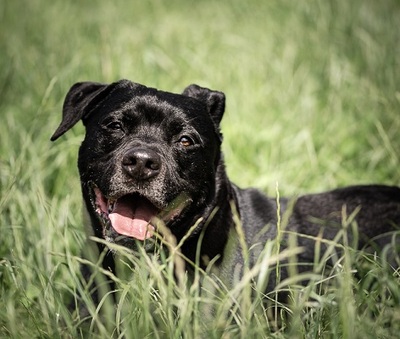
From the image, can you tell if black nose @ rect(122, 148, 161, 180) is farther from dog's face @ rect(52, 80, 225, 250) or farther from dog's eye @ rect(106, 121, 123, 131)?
dog's eye @ rect(106, 121, 123, 131)

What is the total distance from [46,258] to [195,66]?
4.21 meters

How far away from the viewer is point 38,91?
5.65 meters

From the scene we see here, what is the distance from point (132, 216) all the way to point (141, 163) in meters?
0.30

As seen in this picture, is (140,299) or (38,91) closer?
(140,299)

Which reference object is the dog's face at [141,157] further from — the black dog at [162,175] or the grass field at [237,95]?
the grass field at [237,95]

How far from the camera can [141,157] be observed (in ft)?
10.1

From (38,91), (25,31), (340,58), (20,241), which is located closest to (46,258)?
(20,241)

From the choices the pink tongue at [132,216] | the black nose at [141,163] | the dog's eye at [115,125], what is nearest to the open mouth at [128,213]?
the pink tongue at [132,216]

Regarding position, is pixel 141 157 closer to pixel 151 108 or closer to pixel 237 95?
pixel 151 108

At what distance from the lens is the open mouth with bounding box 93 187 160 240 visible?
122 inches

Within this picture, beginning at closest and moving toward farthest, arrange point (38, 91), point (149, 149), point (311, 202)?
point (149, 149)
point (311, 202)
point (38, 91)

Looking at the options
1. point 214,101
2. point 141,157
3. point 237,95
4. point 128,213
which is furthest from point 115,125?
point 237,95

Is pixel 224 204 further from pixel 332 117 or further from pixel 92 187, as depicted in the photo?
pixel 332 117

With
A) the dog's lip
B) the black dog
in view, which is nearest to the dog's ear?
the black dog
